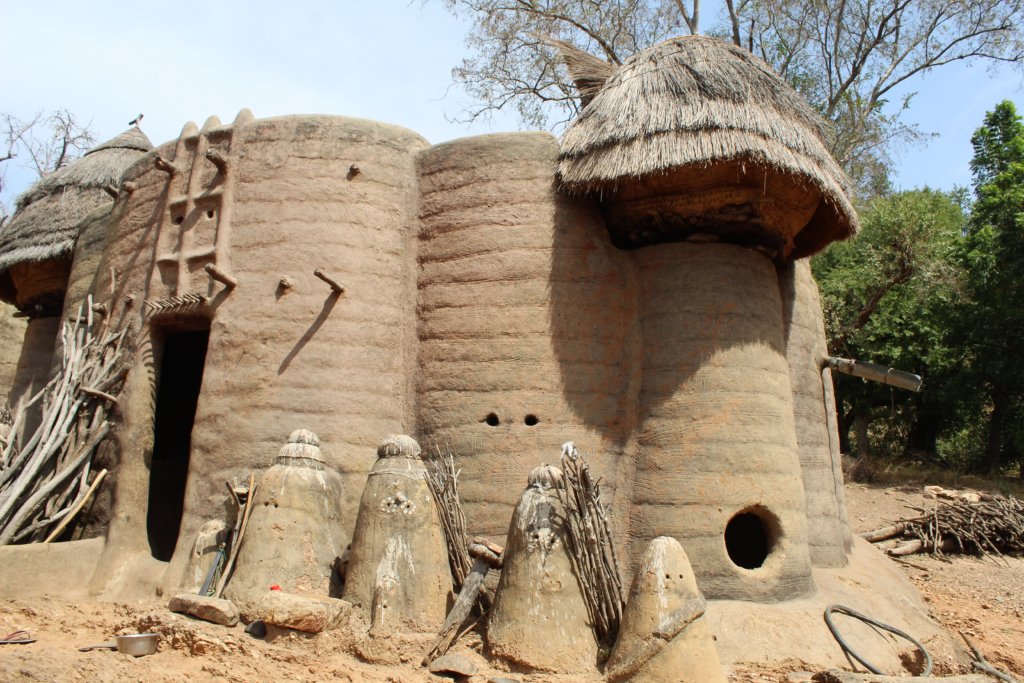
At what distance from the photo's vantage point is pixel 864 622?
6.75 meters

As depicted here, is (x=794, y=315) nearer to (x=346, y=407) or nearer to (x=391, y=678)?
(x=346, y=407)

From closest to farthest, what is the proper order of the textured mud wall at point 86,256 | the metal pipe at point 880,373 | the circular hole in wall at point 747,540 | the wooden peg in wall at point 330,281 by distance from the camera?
the wooden peg in wall at point 330,281 → the circular hole in wall at point 747,540 → the metal pipe at point 880,373 → the textured mud wall at point 86,256

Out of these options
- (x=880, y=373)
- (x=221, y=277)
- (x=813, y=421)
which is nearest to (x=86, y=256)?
(x=221, y=277)

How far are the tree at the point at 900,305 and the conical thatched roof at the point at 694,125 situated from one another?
9.69m

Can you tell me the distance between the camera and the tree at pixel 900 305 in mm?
16594

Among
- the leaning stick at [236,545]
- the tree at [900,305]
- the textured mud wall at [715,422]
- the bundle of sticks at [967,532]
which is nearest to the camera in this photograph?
the leaning stick at [236,545]

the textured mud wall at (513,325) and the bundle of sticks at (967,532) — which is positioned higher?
the textured mud wall at (513,325)

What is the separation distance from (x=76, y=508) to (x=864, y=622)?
673cm

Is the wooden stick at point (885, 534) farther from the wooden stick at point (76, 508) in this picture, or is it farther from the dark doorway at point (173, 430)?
the wooden stick at point (76, 508)

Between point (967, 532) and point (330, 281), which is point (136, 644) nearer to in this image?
point (330, 281)

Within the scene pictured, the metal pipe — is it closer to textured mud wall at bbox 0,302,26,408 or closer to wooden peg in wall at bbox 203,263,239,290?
wooden peg in wall at bbox 203,263,239,290

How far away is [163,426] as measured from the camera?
1027 cm

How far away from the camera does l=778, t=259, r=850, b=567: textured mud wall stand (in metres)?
8.02

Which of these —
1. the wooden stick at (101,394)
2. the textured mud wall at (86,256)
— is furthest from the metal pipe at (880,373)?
the textured mud wall at (86,256)
